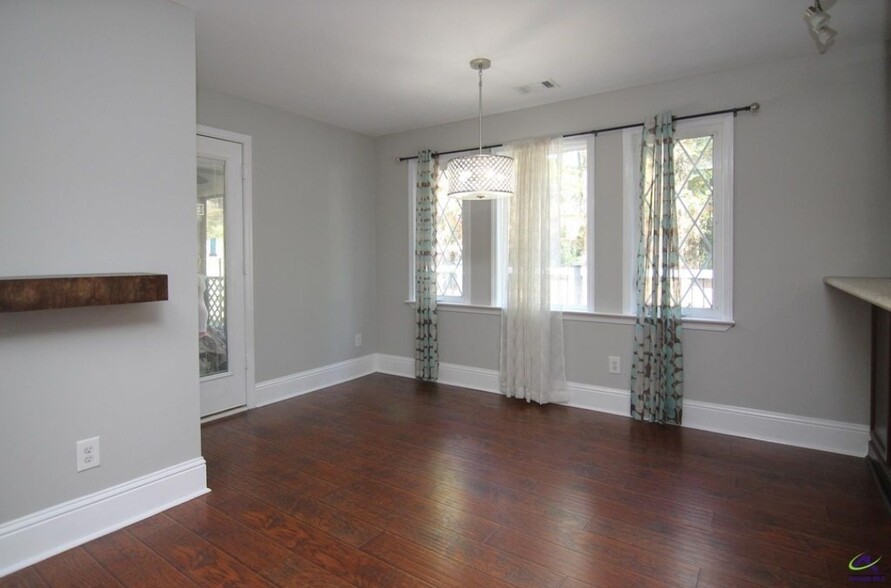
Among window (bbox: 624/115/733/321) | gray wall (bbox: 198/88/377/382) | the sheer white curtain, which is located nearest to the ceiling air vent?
the sheer white curtain

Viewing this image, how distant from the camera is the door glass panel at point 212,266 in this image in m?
3.66

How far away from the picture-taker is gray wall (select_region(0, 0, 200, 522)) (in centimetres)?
198

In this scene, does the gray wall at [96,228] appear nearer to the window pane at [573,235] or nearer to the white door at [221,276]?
the white door at [221,276]

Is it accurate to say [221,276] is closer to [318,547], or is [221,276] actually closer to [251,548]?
[251,548]

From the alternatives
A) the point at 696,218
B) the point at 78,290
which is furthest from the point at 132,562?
the point at 696,218

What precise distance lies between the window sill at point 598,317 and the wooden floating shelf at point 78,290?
9.55 ft

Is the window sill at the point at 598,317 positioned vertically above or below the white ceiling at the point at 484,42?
below

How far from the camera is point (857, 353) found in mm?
3041

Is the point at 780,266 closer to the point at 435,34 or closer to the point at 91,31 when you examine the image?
the point at 435,34

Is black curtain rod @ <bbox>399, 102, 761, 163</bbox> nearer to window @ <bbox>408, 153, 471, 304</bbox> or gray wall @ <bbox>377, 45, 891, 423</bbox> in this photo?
gray wall @ <bbox>377, 45, 891, 423</bbox>

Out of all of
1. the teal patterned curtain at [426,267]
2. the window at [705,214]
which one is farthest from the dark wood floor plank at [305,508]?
the window at [705,214]

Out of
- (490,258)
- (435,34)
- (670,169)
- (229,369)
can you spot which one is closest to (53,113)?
(435,34)

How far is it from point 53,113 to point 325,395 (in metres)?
2.95

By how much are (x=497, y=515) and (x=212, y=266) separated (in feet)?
9.22
